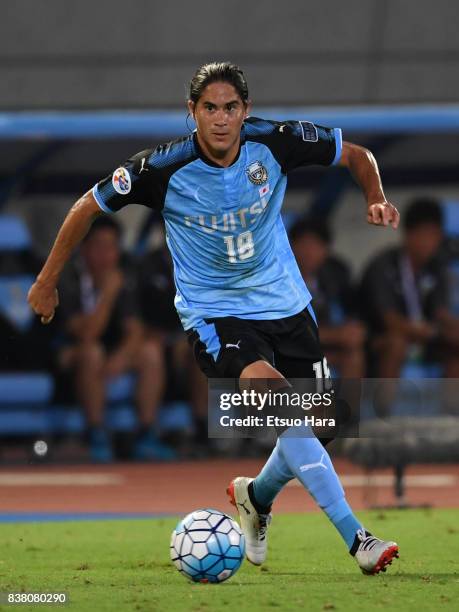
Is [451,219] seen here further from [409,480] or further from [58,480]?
[58,480]

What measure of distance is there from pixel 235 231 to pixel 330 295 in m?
7.26

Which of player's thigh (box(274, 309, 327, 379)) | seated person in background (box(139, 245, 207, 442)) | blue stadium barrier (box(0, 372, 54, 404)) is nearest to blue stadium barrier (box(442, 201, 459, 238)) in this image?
seated person in background (box(139, 245, 207, 442))

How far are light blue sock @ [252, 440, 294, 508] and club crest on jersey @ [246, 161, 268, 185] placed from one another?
3.68 ft

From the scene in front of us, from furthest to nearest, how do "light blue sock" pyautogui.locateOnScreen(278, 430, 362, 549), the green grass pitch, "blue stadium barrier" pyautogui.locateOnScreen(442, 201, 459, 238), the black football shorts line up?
1. "blue stadium barrier" pyautogui.locateOnScreen(442, 201, 459, 238)
2. the black football shorts
3. "light blue sock" pyautogui.locateOnScreen(278, 430, 362, 549)
4. the green grass pitch

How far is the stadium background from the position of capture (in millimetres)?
13734

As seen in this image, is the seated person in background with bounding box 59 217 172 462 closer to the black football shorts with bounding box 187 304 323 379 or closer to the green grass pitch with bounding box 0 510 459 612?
the green grass pitch with bounding box 0 510 459 612

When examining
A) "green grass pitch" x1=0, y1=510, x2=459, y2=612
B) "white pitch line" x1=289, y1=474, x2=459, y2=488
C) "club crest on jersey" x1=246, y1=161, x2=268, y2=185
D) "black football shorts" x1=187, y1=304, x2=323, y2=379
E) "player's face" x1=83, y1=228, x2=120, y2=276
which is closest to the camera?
"green grass pitch" x1=0, y1=510, x2=459, y2=612

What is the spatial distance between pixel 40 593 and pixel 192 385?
8037mm

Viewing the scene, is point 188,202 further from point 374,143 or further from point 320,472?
point 374,143

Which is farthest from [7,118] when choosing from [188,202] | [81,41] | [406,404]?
[188,202]

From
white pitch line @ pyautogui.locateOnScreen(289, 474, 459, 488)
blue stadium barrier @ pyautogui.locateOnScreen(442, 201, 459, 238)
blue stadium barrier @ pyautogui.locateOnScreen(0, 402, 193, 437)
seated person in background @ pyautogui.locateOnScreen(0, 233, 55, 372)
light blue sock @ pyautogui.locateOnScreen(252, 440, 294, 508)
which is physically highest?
blue stadium barrier @ pyautogui.locateOnScreen(442, 201, 459, 238)

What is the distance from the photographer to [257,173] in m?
6.50

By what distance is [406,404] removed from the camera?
44.7ft

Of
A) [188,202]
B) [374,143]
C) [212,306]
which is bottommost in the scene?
[212,306]
